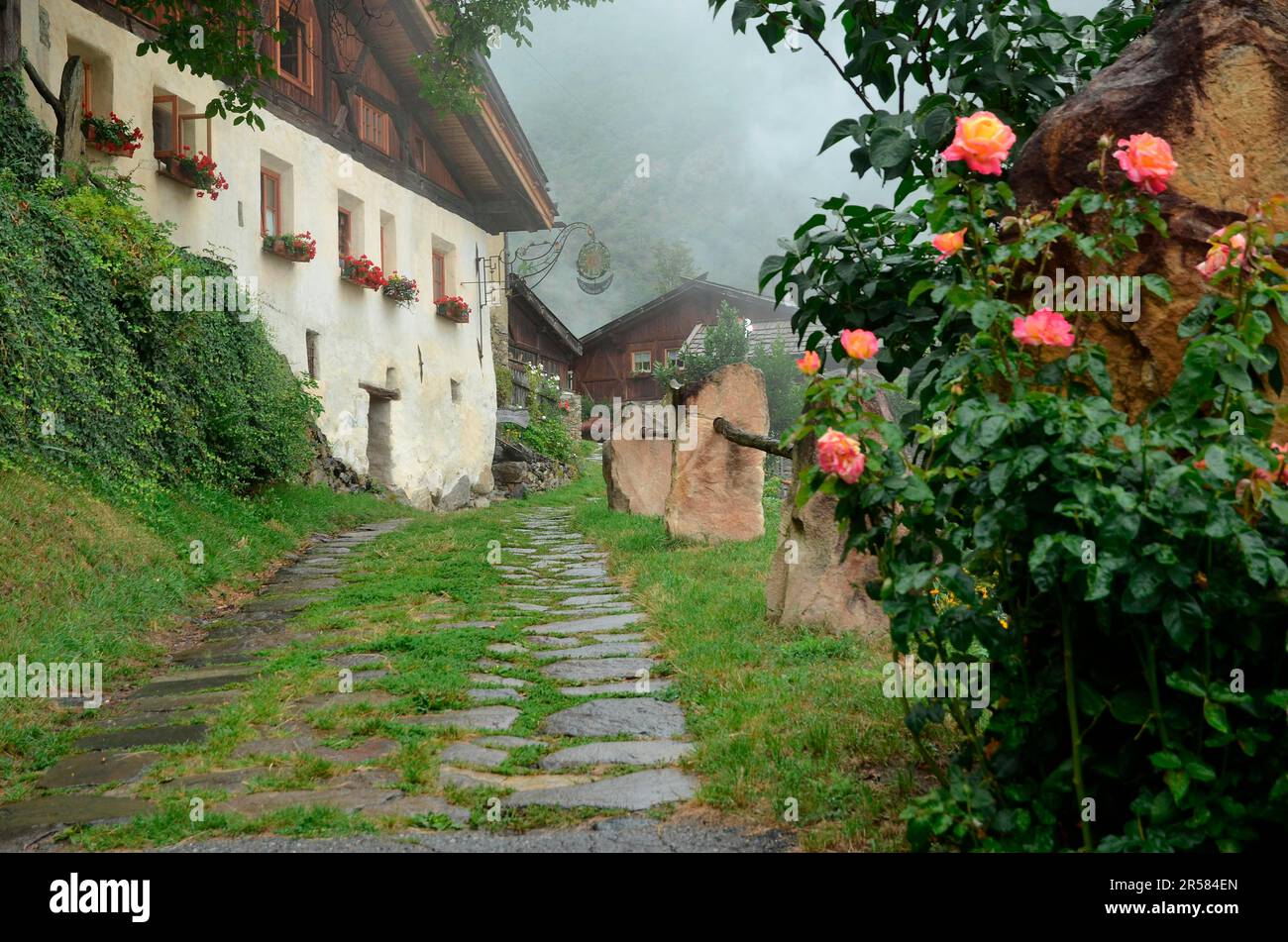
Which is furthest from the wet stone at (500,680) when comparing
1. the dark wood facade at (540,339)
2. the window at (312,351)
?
the dark wood facade at (540,339)

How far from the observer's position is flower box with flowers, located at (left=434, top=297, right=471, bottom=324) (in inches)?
738

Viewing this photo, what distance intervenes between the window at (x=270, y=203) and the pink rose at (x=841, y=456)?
12.5 m

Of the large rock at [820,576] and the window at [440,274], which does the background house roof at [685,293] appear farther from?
the large rock at [820,576]

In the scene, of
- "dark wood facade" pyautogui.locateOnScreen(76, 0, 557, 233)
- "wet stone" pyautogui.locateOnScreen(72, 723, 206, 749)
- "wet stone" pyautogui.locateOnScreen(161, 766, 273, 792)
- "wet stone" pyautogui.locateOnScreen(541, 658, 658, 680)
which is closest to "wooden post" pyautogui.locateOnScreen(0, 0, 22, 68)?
"dark wood facade" pyautogui.locateOnScreen(76, 0, 557, 233)

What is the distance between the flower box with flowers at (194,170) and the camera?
37.2ft

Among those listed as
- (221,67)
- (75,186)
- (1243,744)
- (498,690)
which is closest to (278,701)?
(498,690)

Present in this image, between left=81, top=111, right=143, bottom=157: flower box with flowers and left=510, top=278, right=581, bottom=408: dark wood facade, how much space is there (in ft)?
51.9

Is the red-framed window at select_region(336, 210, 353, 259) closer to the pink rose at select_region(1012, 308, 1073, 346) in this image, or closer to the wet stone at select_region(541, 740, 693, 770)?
the wet stone at select_region(541, 740, 693, 770)

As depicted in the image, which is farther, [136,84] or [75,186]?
[136,84]

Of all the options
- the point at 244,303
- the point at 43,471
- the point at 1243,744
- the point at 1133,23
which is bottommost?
the point at 1243,744

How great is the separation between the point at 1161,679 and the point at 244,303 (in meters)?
10.8

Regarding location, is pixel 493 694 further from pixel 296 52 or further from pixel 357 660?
pixel 296 52
